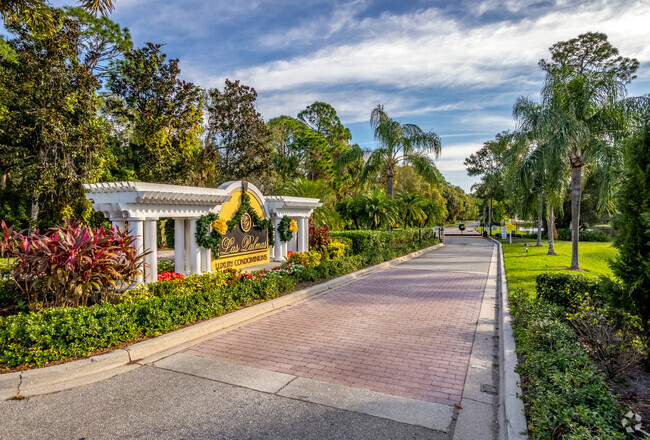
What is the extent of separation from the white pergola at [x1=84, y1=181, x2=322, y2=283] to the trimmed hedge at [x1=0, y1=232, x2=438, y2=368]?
4.74ft

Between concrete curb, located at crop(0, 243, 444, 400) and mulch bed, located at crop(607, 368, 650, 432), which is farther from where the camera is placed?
concrete curb, located at crop(0, 243, 444, 400)

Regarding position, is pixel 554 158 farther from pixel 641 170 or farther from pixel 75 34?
pixel 75 34

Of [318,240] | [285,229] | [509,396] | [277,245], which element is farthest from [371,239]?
[509,396]

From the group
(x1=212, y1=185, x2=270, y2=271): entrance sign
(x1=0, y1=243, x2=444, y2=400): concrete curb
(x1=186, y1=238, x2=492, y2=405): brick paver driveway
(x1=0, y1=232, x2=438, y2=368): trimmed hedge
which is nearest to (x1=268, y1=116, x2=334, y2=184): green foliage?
(x1=212, y1=185, x2=270, y2=271): entrance sign

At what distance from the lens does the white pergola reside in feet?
26.5

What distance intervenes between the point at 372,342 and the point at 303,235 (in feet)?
28.2

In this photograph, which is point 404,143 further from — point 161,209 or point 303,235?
point 161,209

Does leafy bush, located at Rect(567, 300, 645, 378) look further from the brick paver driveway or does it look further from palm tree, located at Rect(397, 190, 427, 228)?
palm tree, located at Rect(397, 190, 427, 228)

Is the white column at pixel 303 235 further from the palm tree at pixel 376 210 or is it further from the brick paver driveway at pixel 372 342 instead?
the palm tree at pixel 376 210

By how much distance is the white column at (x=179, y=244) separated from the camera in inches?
387

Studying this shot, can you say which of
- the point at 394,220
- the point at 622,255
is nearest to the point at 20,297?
the point at 622,255

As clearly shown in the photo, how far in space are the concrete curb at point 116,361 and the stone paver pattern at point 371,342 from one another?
0.94 feet

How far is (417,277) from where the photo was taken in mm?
12648

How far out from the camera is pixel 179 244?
32.2 ft
